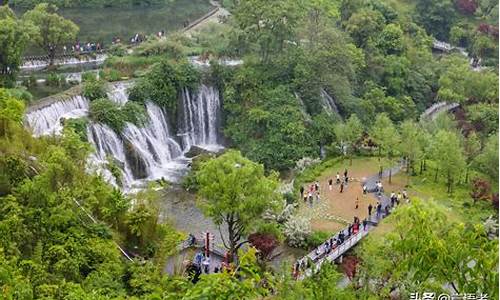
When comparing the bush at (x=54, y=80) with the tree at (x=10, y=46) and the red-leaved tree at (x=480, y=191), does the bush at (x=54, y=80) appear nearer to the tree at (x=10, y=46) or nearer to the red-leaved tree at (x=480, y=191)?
the tree at (x=10, y=46)

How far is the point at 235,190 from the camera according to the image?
2406 cm

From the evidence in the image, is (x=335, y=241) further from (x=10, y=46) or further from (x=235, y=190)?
(x=10, y=46)

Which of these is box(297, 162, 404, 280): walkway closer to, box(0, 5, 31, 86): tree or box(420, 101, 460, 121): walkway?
box(420, 101, 460, 121): walkway

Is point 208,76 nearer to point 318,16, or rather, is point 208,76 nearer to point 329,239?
point 318,16

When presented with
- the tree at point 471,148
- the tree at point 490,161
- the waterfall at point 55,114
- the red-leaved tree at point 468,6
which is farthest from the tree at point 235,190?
the red-leaved tree at point 468,6

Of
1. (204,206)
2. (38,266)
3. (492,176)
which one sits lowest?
(492,176)

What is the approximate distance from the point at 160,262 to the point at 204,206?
5.02 m

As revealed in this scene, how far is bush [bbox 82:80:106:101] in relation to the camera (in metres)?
36.7

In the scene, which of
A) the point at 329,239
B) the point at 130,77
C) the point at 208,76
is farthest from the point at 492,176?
the point at 130,77

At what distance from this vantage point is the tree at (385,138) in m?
38.0

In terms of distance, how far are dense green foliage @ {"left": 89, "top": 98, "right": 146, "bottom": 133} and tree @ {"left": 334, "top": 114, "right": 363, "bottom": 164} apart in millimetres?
11703

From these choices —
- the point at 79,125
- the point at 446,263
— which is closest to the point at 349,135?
the point at 79,125

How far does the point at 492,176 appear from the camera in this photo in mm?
37375

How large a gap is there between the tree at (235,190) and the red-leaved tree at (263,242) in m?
1.68
